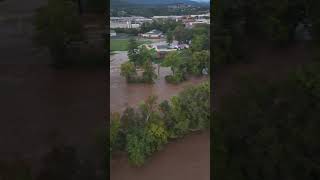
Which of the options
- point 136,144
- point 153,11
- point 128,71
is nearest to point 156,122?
point 136,144

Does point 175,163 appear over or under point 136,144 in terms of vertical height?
under

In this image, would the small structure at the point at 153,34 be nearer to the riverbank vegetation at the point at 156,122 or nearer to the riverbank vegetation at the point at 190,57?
the riverbank vegetation at the point at 190,57

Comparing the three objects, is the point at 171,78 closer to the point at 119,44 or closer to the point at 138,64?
the point at 138,64

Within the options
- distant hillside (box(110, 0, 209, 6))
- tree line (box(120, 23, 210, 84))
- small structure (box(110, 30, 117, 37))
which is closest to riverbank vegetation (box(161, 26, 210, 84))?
tree line (box(120, 23, 210, 84))

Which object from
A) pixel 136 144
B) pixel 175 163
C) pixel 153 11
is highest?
pixel 153 11

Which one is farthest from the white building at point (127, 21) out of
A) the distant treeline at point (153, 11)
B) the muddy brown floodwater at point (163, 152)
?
the muddy brown floodwater at point (163, 152)
